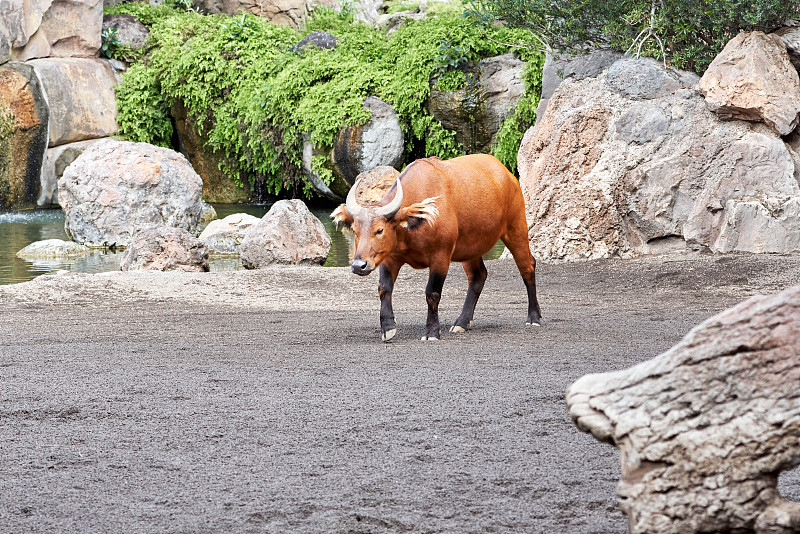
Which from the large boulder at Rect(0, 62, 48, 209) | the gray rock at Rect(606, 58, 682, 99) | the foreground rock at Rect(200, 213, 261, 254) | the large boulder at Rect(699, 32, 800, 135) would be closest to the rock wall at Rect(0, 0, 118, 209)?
the large boulder at Rect(0, 62, 48, 209)

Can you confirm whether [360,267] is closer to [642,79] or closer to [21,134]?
[642,79]

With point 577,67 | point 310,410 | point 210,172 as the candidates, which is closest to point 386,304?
point 310,410

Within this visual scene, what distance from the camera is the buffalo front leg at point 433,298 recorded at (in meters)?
7.42

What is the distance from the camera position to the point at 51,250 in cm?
1495

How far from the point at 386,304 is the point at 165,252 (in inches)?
236

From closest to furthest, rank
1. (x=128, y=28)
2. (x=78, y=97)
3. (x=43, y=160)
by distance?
(x=43, y=160) → (x=78, y=97) → (x=128, y=28)

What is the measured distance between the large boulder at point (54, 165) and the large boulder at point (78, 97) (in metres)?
0.23

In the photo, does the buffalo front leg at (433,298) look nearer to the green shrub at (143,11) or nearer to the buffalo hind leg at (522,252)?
the buffalo hind leg at (522,252)

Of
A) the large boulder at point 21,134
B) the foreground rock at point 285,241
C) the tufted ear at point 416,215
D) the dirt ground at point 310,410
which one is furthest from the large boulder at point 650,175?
the large boulder at point 21,134

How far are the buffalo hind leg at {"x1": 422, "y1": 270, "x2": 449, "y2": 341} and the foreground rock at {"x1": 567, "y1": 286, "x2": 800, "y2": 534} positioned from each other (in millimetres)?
4631

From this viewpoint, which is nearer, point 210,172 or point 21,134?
point 21,134

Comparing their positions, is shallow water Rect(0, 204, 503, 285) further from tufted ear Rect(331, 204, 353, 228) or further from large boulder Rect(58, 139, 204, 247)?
tufted ear Rect(331, 204, 353, 228)

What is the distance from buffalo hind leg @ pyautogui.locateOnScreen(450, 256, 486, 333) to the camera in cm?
797

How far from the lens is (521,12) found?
47.1ft
